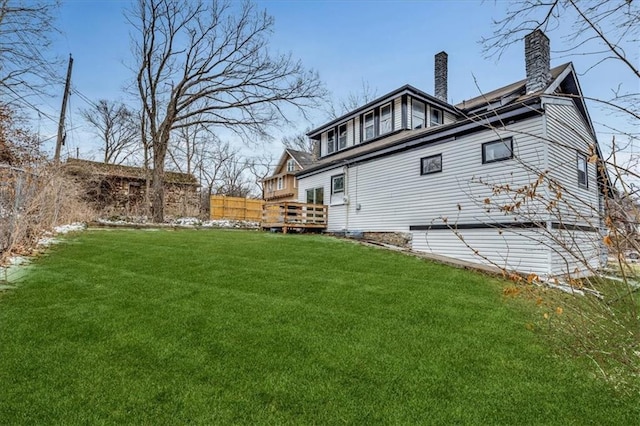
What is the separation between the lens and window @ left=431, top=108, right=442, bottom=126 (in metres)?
13.5

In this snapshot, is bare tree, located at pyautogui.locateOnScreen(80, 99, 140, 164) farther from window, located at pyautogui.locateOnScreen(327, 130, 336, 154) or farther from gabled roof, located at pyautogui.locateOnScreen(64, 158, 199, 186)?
window, located at pyautogui.locateOnScreen(327, 130, 336, 154)

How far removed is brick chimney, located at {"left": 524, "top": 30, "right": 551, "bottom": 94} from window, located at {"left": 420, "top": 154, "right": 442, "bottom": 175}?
3219 mm

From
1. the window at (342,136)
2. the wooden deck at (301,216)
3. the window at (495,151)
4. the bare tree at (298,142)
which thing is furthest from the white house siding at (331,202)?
the bare tree at (298,142)

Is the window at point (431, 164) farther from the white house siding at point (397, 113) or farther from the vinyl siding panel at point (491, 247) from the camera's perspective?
the white house siding at point (397, 113)

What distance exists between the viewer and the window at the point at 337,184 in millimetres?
13650

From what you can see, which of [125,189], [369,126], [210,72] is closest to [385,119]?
[369,126]

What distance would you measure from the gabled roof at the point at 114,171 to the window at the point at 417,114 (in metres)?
17.1

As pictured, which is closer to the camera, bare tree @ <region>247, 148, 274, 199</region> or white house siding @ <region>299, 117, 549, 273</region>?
white house siding @ <region>299, 117, 549, 273</region>

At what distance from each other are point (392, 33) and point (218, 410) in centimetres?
859

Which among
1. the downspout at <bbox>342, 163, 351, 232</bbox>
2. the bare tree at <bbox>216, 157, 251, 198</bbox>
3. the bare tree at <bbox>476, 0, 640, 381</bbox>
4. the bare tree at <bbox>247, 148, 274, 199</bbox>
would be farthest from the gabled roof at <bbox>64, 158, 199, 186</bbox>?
the bare tree at <bbox>476, 0, 640, 381</bbox>

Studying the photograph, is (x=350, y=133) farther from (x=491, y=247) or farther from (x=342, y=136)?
(x=491, y=247)

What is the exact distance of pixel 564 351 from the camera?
3.29 meters

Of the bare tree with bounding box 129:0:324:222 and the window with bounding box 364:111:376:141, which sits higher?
the bare tree with bounding box 129:0:324:222

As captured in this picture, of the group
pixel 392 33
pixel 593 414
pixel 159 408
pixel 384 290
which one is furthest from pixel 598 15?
pixel 392 33
